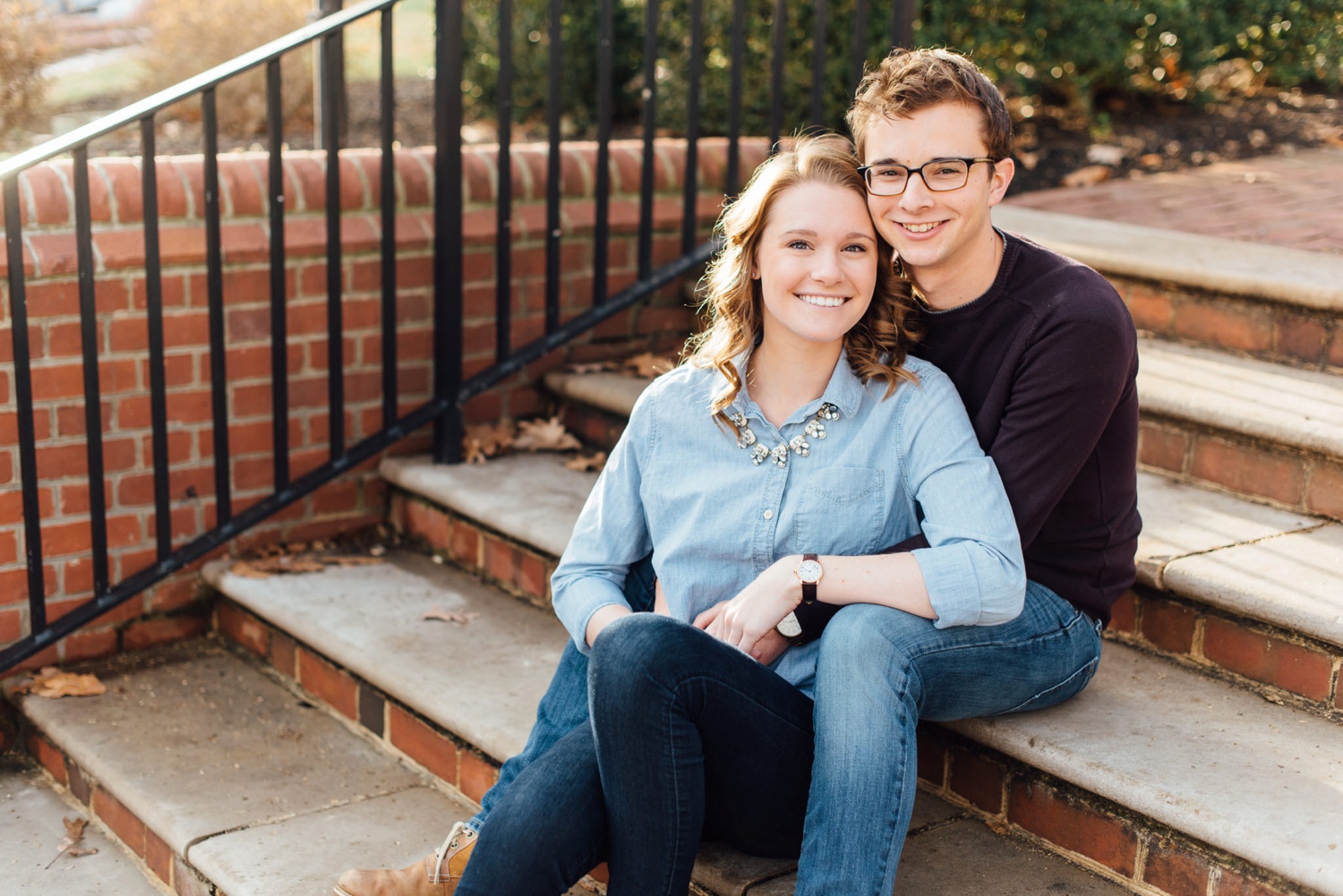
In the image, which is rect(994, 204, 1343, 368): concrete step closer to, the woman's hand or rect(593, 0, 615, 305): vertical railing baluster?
rect(593, 0, 615, 305): vertical railing baluster

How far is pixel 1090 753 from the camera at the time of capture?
201 centimetres

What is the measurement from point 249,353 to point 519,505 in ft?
2.43

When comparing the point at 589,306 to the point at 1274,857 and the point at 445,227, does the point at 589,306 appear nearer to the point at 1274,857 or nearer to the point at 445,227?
the point at 445,227

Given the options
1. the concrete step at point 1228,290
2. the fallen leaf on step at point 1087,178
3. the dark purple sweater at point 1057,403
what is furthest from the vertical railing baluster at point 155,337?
the fallen leaf on step at point 1087,178

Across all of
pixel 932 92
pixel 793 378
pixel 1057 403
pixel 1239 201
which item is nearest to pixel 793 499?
pixel 793 378

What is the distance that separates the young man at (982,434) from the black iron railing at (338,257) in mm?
1187

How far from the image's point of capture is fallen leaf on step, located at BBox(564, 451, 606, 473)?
136 inches

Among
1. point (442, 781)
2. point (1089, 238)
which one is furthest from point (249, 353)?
point (1089, 238)

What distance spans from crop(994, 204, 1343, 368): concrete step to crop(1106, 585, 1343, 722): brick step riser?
36.5 inches

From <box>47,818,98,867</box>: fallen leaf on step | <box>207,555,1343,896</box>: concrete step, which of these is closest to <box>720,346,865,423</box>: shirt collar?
<box>207,555,1343,896</box>: concrete step

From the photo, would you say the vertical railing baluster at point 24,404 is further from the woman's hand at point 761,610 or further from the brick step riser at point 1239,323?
the brick step riser at point 1239,323

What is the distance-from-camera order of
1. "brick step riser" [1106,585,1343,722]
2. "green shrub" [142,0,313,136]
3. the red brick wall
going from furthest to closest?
"green shrub" [142,0,313,136], the red brick wall, "brick step riser" [1106,585,1343,722]

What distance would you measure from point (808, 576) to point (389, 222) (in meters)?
1.65

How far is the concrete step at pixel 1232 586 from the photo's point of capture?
218 cm
